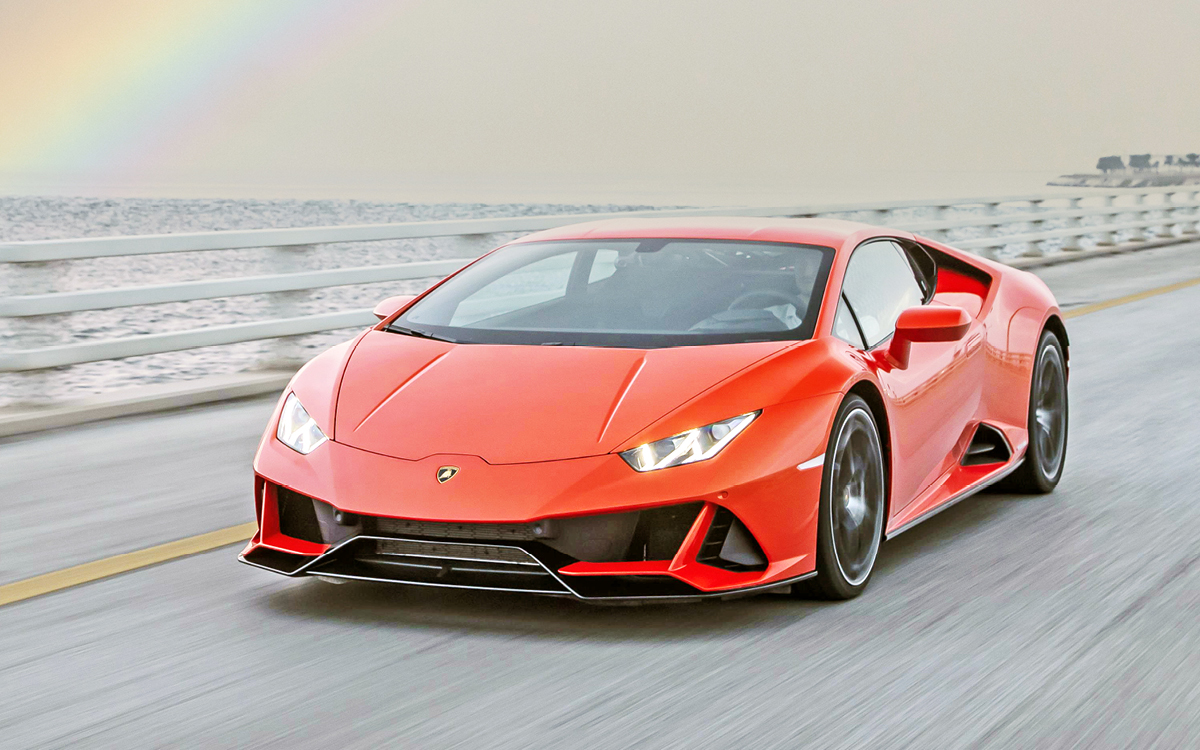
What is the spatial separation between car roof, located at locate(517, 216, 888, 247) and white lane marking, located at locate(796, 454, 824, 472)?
1.26m

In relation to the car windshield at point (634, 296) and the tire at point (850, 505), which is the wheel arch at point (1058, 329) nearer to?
the car windshield at point (634, 296)

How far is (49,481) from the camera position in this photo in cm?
679

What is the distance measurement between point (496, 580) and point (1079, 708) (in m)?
1.56

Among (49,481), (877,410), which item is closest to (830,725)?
(877,410)

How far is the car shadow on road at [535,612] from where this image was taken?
4266mm

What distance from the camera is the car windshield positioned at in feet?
16.3

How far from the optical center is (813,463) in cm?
438

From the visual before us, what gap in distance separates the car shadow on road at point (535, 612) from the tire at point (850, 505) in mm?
82

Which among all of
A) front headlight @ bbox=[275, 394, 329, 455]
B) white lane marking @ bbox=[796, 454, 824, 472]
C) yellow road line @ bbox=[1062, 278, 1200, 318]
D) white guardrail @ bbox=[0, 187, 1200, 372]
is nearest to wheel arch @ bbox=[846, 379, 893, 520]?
white lane marking @ bbox=[796, 454, 824, 472]

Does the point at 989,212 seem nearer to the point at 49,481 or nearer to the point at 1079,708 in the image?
the point at 49,481

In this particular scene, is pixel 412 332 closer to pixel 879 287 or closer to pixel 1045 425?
pixel 879 287

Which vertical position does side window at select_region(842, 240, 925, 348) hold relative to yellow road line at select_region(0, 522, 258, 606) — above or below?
above

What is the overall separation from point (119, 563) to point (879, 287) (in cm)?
290

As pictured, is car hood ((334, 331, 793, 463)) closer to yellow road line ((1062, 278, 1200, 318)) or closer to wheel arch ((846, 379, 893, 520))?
wheel arch ((846, 379, 893, 520))
